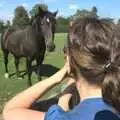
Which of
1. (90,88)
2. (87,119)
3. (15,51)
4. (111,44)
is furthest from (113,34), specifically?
(15,51)

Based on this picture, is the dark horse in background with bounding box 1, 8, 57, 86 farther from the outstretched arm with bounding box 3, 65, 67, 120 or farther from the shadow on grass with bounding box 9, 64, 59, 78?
the outstretched arm with bounding box 3, 65, 67, 120

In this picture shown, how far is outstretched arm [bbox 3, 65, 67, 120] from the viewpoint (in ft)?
7.41

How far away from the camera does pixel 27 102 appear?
2379 mm

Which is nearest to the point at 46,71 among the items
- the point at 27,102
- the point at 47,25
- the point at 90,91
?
the point at 47,25

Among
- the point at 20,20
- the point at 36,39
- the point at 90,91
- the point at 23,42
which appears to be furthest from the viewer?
the point at 20,20

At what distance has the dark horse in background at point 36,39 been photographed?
1412 centimetres

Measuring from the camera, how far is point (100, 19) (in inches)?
Result: 89.4

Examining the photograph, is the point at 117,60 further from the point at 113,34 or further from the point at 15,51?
the point at 15,51

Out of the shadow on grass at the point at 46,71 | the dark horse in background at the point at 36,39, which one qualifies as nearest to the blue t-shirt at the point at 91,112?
the dark horse in background at the point at 36,39

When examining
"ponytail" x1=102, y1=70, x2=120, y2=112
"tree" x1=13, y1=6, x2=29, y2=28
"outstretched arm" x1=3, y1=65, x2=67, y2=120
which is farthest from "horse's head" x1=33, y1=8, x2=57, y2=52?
"ponytail" x1=102, y1=70, x2=120, y2=112

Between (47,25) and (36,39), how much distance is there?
876 millimetres

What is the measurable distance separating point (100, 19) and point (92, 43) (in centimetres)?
24

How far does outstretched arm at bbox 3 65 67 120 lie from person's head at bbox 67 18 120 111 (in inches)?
10.7

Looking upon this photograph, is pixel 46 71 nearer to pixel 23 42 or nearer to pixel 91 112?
pixel 23 42
